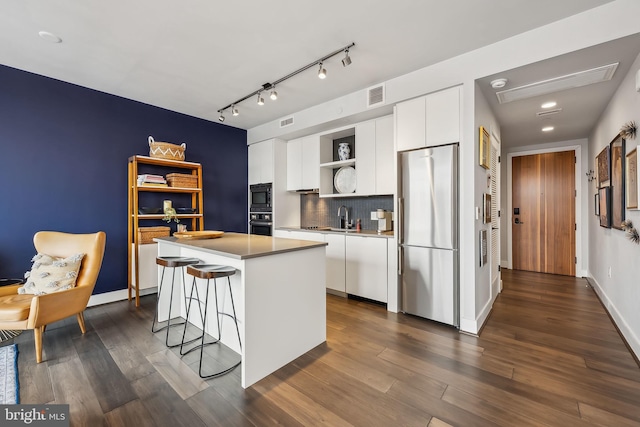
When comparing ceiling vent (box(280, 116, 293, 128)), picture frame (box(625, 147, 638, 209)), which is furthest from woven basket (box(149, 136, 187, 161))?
picture frame (box(625, 147, 638, 209))

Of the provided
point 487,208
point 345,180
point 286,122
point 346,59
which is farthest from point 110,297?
point 487,208

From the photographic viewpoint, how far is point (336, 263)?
3.87m

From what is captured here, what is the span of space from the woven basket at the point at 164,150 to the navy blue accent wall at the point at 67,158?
1.12 feet

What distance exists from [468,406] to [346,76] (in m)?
3.16

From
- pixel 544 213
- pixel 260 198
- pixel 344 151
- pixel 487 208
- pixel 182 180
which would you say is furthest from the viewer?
pixel 544 213

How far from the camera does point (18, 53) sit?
8.98 feet

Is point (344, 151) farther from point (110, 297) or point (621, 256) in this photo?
point (110, 297)

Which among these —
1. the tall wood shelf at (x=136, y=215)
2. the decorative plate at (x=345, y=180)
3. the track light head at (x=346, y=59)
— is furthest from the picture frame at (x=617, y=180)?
the tall wood shelf at (x=136, y=215)

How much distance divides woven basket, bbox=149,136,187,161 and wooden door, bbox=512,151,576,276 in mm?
6140

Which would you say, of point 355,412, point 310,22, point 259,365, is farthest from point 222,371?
point 310,22

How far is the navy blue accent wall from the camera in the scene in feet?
10.0

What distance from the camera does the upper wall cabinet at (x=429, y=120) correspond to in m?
2.80

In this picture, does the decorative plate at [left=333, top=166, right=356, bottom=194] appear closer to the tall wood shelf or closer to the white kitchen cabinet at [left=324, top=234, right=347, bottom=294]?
the white kitchen cabinet at [left=324, top=234, right=347, bottom=294]

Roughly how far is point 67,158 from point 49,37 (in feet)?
4.85
